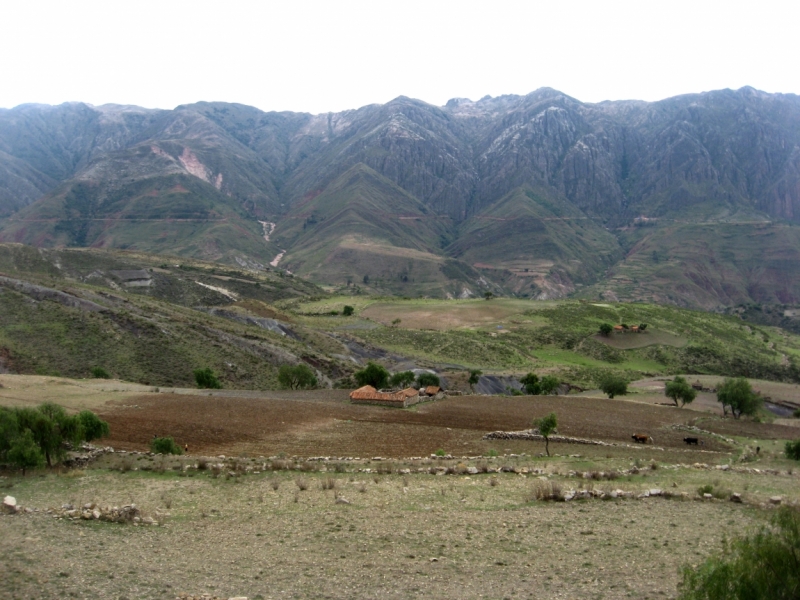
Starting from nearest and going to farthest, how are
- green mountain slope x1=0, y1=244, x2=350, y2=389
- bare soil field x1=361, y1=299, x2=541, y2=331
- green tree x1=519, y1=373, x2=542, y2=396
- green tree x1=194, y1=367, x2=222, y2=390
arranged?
green tree x1=194, y1=367, x2=222, y2=390, green mountain slope x1=0, y1=244, x2=350, y2=389, green tree x1=519, y1=373, x2=542, y2=396, bare soil field x1=361, y1=299, x2=541, y2=331

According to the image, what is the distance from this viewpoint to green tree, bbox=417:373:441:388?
189 ft

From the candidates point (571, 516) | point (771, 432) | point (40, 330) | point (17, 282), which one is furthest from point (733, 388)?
point (17, 282)

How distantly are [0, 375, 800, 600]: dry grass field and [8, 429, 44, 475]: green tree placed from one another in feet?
1.55

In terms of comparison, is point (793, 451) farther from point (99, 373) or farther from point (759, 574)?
point (99, 373)

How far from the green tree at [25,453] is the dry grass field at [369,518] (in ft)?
1.55

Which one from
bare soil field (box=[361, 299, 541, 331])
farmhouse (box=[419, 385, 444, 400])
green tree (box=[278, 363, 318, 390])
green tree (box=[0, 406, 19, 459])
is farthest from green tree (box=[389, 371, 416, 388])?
bare soil field (box=[361, 299, 541, 331])

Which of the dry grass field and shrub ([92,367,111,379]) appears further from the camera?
shrub ([92,367,111,379])

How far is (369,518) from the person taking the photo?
16312 mm

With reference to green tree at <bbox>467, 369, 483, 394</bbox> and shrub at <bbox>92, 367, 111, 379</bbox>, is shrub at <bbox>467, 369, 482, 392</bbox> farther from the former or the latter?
shrub at <bbox>92, 367, 111, 379</bbox>

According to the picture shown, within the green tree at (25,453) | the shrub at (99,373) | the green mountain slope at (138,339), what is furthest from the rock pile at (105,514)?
the green mountain slope at (138,339)

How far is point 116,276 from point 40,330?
54.1m

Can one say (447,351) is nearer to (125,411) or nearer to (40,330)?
(40,330)

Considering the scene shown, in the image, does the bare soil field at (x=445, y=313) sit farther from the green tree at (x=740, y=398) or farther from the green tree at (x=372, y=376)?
the green tree at (x=740, y=398)

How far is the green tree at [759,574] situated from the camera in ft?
28.6
